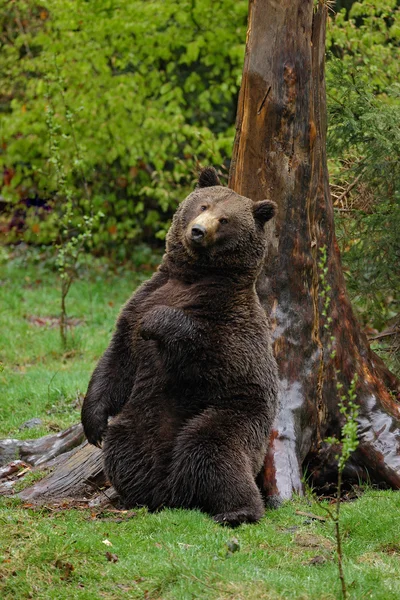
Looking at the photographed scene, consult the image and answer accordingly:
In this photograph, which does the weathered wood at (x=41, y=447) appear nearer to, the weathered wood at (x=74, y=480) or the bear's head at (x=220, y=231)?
the weathered wood at (x=74, y=480)

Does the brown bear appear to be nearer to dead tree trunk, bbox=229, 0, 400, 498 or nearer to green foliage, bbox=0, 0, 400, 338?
dead tree trunk, bbox=229, 0, 400, 498

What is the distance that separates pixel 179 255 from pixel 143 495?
170cm

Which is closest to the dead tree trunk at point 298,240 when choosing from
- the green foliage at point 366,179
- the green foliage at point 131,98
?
the green foliage at point 366,179

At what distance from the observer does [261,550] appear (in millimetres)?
5383

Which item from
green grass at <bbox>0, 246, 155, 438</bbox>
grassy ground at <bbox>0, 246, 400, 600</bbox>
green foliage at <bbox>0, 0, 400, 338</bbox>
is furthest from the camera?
green foliage at <bbox>0, 0, 400, 338</bbox>

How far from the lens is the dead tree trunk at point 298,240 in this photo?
7.19m

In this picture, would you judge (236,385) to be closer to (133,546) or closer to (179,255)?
(179,255)

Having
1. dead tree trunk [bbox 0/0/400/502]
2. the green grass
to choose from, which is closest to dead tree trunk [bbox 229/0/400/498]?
dead tree trunk [bbox 0/0/400/502]

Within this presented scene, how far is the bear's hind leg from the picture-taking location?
6129 mm

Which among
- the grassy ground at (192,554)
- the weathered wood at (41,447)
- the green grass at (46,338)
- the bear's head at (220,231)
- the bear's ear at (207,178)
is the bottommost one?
the green grass at (46,338)

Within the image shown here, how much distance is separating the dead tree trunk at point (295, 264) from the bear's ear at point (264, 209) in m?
0.88

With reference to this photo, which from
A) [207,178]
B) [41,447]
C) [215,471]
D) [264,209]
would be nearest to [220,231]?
[264,209]

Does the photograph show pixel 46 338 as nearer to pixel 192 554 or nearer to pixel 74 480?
pixel 74 480

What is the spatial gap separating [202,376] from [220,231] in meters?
1.01
